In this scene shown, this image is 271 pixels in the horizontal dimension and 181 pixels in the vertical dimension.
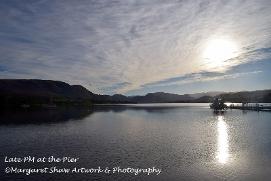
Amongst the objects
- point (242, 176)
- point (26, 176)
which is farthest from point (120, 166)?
point (242, 176)

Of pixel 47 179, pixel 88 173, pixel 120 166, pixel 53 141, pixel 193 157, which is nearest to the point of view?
pixel 47 179

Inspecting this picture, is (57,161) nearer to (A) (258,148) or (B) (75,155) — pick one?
(B) (75,155)

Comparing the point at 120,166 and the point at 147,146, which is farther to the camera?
the point at 147,146

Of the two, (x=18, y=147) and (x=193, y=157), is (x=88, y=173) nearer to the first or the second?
(x=193, y=157)

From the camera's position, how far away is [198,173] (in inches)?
1284

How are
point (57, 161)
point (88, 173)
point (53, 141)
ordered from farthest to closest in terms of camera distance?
point (53, 141)
point (57, 161)
point (88, 173)

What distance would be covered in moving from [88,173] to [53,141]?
24513mm

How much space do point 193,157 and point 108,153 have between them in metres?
13.0

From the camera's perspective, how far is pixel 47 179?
1177 inches

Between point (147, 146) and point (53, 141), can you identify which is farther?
point (53, 141)

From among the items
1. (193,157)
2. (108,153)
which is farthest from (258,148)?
(108,153)

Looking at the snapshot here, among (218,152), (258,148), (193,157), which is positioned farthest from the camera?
(258,148)

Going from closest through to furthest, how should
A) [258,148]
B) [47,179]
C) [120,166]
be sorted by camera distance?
1. [47,179]
2. [120,166]
3. [258,148]

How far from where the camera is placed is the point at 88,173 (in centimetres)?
3203
